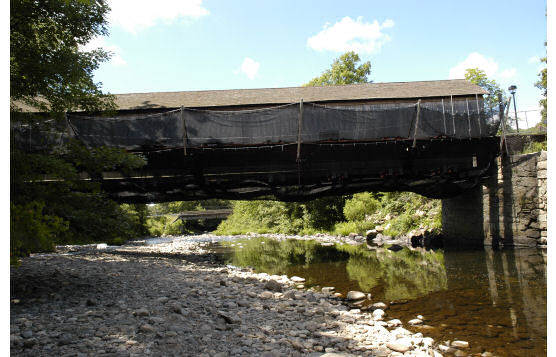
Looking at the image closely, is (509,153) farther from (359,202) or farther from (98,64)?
(98,64)

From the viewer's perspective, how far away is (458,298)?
6.72 m

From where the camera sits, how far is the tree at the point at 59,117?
452cm

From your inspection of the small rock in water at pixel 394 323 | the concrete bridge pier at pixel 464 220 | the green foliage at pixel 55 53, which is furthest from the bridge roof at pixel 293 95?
the small rock in water at pixel 394 323

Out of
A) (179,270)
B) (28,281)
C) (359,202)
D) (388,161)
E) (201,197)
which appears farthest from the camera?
(359,202)

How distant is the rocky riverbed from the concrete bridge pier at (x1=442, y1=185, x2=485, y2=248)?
38.5ft

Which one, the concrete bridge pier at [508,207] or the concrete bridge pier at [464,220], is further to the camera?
the concrete bridge pier at [464,220]

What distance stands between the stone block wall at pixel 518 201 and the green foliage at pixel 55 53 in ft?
49.3

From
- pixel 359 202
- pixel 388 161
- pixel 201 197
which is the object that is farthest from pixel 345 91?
pixel 359 202

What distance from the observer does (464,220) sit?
1625 centimetres

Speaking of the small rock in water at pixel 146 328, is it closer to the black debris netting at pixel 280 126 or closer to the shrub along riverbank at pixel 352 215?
the black debris netting at pixel 280 126

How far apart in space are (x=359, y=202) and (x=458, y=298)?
18857 millimetres

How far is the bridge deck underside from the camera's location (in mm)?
12383

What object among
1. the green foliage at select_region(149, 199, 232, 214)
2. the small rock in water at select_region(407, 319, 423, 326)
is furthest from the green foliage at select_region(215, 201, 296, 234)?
the small rock in water at select_region(407, 319, 423, 326)

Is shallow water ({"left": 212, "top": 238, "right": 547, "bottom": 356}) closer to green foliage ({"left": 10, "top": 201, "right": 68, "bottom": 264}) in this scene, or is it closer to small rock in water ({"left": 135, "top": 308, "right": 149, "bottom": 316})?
small rock in water ({"left": 135, "top": 308, "right": 149, "bottom": 316})
